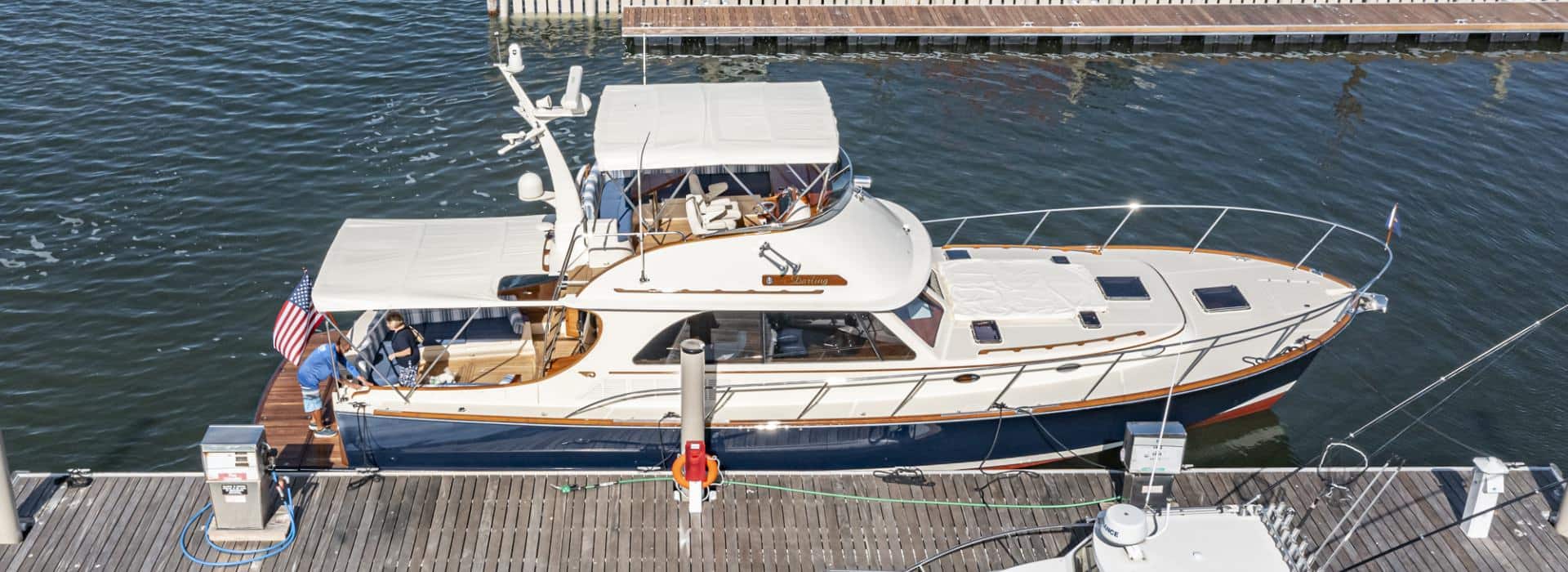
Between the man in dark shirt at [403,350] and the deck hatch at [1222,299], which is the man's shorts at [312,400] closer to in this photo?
the man in dark shirt at [403,350]

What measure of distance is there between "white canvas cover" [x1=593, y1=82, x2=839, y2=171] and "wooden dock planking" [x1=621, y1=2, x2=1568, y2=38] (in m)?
14.3

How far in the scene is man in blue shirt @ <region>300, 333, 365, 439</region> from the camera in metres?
14.8

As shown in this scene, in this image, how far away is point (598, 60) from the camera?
3059cm

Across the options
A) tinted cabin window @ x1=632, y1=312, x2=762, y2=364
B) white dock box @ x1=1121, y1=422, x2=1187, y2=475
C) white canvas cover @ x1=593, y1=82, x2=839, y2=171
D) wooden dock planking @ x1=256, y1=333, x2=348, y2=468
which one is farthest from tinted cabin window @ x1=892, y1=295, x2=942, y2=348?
wooden dock planking @ x1=256, y1=333, x2=348, y2=468

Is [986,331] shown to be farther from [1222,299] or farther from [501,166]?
[501,166]

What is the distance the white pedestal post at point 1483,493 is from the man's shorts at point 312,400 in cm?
1331

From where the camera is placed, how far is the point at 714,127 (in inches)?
635

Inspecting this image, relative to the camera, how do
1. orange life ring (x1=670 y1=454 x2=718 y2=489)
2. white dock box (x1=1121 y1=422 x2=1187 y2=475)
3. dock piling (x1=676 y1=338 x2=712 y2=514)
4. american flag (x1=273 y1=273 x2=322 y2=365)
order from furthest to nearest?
american flag (x1=273 y1=273 x2=322 y2=365) < orange life ring (x1=670 y1=454 x2=718 y2=489) < dock piling (x1=676 y1=338 x2=712 y2=514) < white dock box (x1=1121 y1=422 x2=1187 y2=475)

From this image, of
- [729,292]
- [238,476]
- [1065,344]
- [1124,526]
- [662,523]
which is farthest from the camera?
[1065,344]

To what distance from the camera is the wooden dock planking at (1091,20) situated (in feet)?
103

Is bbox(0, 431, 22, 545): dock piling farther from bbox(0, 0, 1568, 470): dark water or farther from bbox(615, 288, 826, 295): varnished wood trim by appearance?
bbox(615, 288, 826, 295): varnished wood trim

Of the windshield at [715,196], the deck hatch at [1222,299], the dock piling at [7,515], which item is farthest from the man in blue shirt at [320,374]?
the deck hatch at [1222,299]

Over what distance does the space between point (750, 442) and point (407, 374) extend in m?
4.34

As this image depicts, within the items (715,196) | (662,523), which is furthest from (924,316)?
(662,523)
